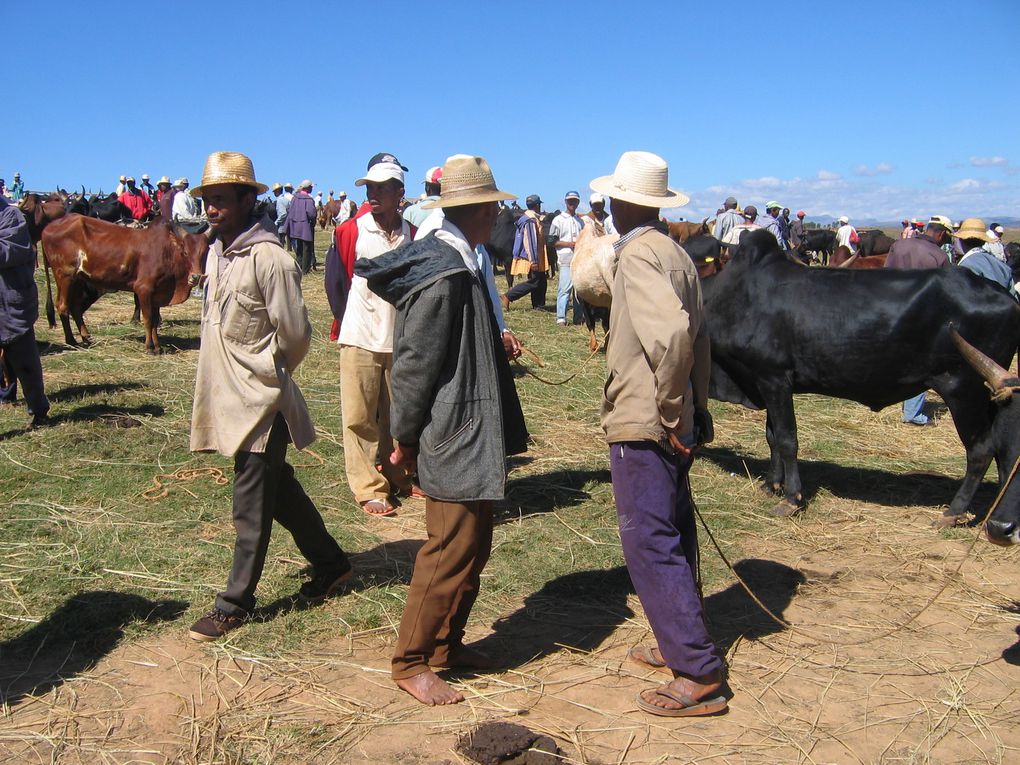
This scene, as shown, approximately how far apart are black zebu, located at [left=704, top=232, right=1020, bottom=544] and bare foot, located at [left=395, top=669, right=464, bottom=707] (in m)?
3.45

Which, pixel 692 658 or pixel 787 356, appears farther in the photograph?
pixel 787 356

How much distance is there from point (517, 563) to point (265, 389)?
1938 millimetres

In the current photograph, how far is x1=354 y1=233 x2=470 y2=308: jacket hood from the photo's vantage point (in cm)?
355

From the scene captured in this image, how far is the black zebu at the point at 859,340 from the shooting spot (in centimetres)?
625

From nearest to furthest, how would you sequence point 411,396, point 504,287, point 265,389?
1. point 411,396
2. point 265,389
3. point 504,287

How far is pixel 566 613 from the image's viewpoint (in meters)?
4.79

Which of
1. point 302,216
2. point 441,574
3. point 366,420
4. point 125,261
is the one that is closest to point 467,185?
point 441,574

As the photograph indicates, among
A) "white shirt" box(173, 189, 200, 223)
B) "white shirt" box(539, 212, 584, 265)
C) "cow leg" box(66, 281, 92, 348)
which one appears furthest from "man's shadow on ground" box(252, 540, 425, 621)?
"white shirt" box(173, 189, 200, 223)

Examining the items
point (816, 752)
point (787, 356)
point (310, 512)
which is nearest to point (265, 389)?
point (310, 512)

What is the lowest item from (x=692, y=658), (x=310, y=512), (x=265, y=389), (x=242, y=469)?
(x=692, y=658)

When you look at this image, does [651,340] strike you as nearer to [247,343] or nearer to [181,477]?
[247,343]

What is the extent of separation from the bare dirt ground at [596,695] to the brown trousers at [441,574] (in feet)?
0.86

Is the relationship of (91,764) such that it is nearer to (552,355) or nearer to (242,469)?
(242,469)

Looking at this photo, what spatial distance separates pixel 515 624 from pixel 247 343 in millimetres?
1911
